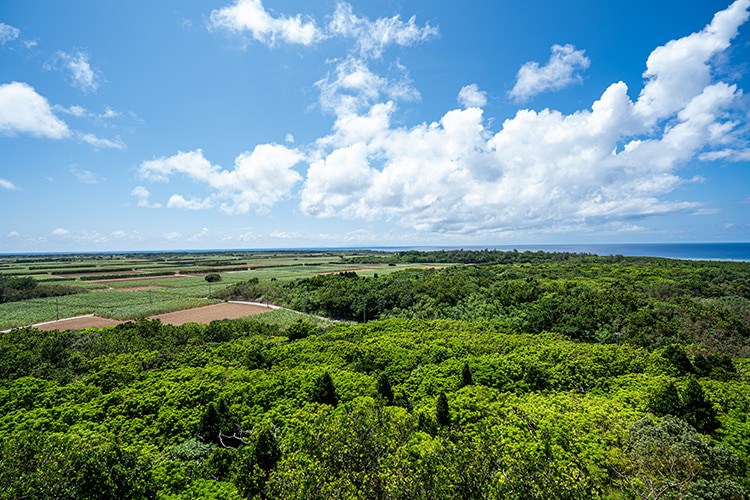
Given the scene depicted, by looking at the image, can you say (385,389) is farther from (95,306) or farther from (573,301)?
(95,306)

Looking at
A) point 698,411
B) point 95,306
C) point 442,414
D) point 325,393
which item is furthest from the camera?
point 95,306

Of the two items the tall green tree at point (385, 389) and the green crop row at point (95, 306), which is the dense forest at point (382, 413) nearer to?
the tall green tree at point (385, 389)

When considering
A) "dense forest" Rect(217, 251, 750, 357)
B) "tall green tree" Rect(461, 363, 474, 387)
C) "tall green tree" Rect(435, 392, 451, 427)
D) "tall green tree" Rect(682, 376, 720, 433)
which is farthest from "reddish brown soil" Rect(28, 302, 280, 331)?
"tall green tree" Rect(682, 376, 720, 433)

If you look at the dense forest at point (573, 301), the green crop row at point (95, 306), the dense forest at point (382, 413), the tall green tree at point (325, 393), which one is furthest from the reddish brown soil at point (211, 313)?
the tall green tree at point (325, 393)

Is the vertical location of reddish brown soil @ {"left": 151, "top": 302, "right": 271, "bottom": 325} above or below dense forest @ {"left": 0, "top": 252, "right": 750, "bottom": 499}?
below

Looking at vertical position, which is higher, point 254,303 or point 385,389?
point 385,389

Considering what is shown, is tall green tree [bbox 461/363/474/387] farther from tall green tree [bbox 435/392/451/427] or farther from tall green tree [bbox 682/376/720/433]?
tall green tree [bbox 682/376/720/433]

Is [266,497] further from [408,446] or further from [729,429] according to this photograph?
[729,429]

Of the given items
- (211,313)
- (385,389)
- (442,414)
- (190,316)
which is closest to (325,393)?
(385,389)

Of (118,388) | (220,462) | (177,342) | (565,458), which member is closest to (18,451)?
(220,462)
